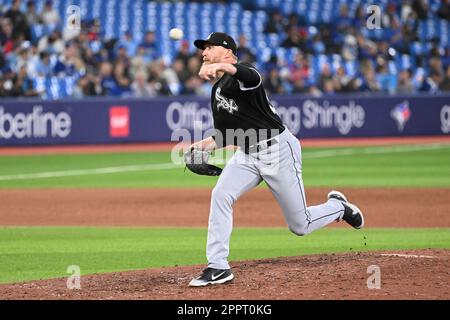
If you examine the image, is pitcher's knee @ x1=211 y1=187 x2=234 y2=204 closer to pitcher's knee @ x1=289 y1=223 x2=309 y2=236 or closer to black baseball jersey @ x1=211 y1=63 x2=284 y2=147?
black baseball jersey @ x1=211 y1=63 x2=284 y2=147

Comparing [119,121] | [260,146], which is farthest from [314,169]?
[260,146]

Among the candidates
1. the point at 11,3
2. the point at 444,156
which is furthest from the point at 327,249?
the point at 11,3

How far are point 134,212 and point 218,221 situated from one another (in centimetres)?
588

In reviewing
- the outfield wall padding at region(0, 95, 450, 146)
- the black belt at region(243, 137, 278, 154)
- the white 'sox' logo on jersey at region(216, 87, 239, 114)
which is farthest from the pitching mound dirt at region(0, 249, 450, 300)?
the outfield wall padding at region(0, 95, 450, 146)

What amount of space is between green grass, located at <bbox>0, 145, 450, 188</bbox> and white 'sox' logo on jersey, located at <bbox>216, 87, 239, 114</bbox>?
8.55 meters

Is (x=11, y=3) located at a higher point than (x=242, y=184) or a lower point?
higher

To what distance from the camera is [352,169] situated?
18.4 m

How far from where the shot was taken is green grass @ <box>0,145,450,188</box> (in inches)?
643

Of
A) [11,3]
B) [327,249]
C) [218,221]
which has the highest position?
[11,3]

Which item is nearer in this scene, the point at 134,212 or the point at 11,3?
the point at 134,212

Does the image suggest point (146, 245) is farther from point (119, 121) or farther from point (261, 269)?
point (119, 121)

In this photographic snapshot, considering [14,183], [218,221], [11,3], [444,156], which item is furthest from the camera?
[11,3]

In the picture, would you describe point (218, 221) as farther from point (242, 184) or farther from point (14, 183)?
point (14, 183)
